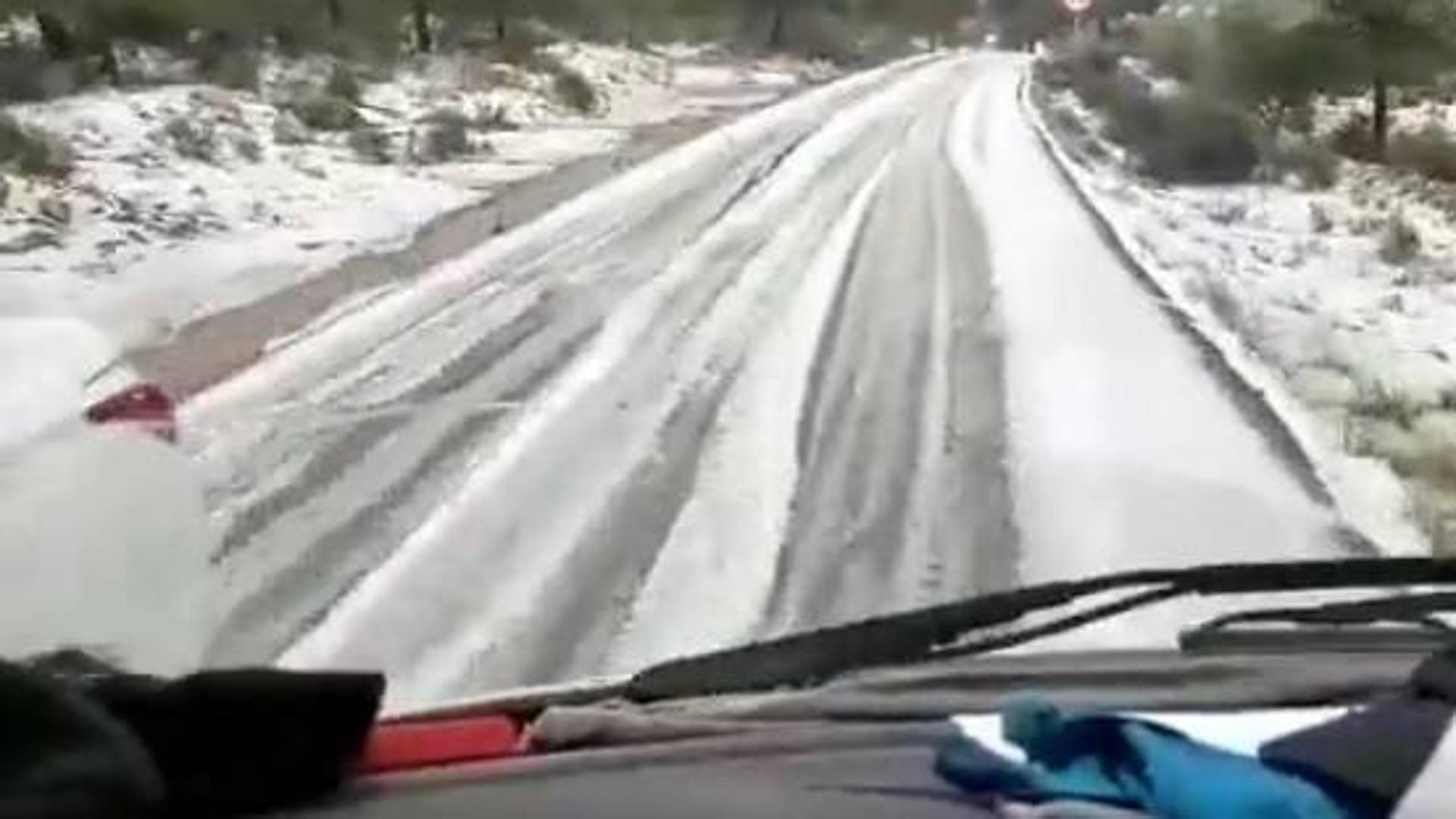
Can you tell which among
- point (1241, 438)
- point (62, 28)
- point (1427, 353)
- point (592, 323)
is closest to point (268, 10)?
point (62, 28)

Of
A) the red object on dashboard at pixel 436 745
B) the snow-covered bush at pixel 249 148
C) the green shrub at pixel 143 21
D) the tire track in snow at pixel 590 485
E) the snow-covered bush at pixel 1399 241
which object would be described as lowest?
the tire track in snow at pixel 590 485

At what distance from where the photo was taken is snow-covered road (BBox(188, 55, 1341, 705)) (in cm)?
168

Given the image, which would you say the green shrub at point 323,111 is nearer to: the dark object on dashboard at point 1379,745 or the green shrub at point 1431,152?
the green shrub at point 1431,152

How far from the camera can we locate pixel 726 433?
2027mm

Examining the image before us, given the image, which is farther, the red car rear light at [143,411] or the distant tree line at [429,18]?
the distant tree line at [429,18]

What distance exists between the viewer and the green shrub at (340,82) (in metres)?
2.28

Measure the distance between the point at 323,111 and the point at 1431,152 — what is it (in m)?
1.15

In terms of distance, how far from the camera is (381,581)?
5.76 ft

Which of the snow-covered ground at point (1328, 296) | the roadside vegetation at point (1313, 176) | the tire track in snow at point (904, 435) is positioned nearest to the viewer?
the tire track in snow at point (904, 435)

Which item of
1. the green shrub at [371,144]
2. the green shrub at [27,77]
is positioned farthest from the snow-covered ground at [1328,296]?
the green shrub at [27,77]

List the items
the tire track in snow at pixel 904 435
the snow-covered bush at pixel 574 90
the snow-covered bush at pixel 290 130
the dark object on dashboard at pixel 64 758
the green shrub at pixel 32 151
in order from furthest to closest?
1. the snow-covered bush at pixel 574 90
2. the snow-covered bush at pixel 290 130
3. the green shrub at pixel 32 151
4. the tire track in snow at pixel 904 435
5. the dark object on dashboard at pixel 64 758

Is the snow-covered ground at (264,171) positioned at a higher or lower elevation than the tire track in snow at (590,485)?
higher

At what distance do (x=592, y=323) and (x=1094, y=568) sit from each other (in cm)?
78

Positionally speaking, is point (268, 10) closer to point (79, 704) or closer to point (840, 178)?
point (840, 178)
